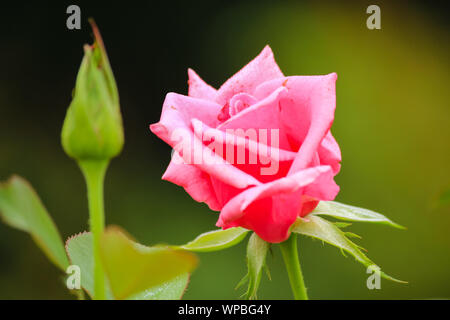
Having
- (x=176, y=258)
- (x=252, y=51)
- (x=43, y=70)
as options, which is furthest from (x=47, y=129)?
(x=176, y=258)

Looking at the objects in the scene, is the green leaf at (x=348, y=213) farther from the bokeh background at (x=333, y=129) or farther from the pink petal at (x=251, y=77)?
the bokeh background at (x=333, y=129)

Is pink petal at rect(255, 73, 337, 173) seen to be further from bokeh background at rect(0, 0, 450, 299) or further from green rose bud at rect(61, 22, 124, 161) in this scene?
bokeh background at rect(0, 0, 450, 299)

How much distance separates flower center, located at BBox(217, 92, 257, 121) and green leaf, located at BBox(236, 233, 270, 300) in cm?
8

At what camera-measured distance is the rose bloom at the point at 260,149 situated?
1.05 feet

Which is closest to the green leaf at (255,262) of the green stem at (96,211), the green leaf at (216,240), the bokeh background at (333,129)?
the green leaf at (216,240)

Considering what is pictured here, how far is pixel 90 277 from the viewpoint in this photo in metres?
0.29

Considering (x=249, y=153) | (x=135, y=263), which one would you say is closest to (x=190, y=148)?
(x=249, y=153)

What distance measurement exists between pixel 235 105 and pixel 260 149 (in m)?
0.04

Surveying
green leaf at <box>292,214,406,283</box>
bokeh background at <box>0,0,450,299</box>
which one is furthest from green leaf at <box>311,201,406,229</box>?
bokeh background at <box>0,0,450,299</box>

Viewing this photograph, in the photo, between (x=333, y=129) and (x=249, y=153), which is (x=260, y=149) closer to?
(x=249, y=153)

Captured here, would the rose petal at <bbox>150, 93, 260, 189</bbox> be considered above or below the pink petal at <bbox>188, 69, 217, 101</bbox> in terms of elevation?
below

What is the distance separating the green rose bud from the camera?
0.22m

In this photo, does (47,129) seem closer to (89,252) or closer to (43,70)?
(43,70)

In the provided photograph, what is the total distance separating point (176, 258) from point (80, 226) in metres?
A: 1.62
